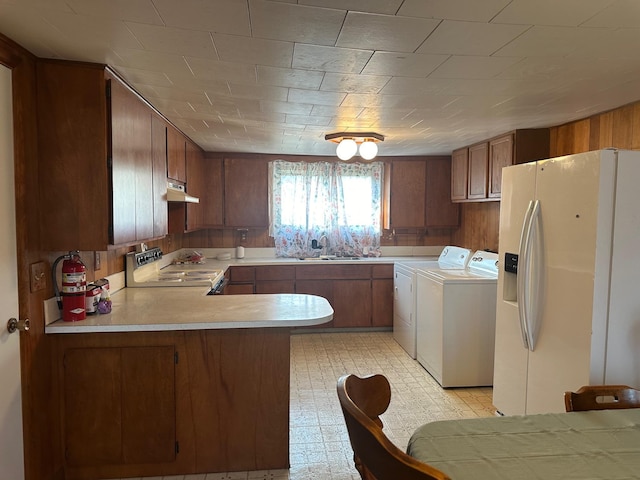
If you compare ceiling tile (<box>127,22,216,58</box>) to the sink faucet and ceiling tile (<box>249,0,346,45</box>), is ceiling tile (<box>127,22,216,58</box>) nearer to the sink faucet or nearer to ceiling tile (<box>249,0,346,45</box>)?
ceiling tile (<box>249,0,346,45</box>)

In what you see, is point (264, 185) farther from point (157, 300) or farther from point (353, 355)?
point (157, 300)

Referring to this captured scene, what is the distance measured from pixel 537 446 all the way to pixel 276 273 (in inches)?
143

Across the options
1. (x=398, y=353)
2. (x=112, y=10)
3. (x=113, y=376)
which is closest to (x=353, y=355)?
(x=398, y=353)

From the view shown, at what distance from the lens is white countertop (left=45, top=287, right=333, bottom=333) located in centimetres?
206

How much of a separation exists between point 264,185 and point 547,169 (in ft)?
10.9

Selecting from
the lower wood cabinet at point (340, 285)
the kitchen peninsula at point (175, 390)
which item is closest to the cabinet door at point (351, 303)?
the lower wood cabinet at point (340, 285)

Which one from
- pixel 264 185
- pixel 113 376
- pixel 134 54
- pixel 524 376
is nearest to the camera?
pixel 134 54

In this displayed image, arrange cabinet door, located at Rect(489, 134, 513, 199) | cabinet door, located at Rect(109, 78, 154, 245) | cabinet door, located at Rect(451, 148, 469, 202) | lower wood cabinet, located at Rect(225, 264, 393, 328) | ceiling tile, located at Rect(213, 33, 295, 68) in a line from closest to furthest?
ceiling tile, located at Rect(213, 33, 295, 68)
cabinet door, located at Rect(109, 78, 154, 245)
cabinet door, located at Rect(489, 134, 513, 199)
cabinet door, located at Rect(451, 148, 469, 202)
lower wood cabinet, located at Rect(225, 264, 393, 328)

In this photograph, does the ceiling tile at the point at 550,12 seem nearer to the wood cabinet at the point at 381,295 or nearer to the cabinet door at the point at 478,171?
the cabinet door at the point at 478,171

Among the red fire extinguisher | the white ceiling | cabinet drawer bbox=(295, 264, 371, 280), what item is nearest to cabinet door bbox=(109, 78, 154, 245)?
the white ceiling

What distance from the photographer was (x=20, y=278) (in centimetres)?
181

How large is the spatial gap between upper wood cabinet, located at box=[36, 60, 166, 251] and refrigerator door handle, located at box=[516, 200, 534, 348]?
2254 millimetres

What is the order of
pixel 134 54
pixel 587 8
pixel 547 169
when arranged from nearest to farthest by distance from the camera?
pixel 587 8
pixel 134 54
pixel 547 169

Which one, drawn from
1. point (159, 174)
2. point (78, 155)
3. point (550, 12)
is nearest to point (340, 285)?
point (159, 174)
